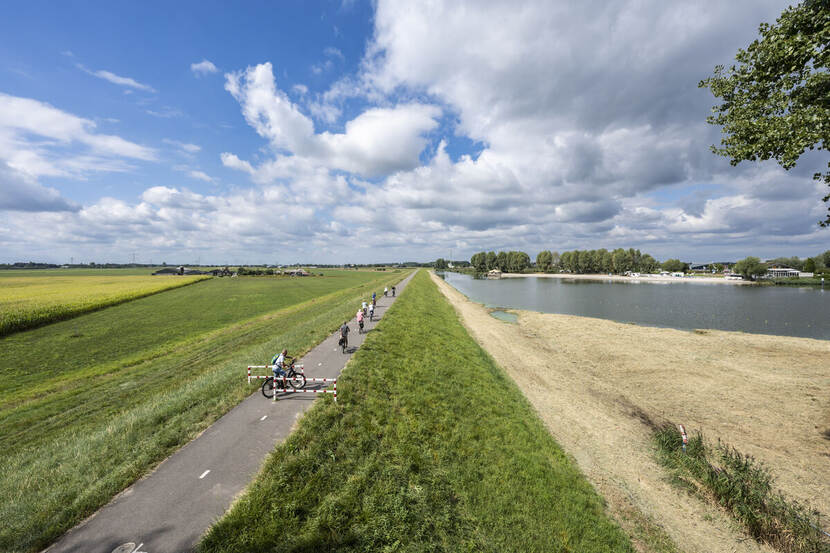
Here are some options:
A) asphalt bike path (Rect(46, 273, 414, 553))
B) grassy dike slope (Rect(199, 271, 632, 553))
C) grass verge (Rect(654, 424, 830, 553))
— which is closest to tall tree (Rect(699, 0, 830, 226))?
grass verge (Rect(654, 424, 830, 553))

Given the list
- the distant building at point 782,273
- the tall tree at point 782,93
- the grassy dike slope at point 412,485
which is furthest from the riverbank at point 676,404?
the distant building at point 782,273

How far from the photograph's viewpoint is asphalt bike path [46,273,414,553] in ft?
20.7

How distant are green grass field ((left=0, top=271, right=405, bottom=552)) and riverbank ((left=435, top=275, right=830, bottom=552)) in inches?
677

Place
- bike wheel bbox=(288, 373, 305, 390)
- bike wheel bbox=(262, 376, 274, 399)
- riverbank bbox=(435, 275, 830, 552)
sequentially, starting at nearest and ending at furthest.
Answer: riverbank bbox=(435, 275, 830, 552), bike wheel bbox=(262, 376, 274, 399), bike wheel bbox=(288, 373, 305, 390)

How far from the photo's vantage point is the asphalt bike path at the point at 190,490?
6.30m

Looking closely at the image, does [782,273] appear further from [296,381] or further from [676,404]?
[296,381]

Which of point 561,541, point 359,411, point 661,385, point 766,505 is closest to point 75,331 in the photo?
point 359,411

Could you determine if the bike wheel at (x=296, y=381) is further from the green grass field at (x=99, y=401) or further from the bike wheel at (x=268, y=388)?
the green grass field at (x=99, y=401)

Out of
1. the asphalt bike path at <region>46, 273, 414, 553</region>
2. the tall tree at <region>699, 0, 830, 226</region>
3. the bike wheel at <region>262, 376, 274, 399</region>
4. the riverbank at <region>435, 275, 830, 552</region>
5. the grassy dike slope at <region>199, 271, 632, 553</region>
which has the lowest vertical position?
the riverbank at <region>435, 275, 830, 552</region>

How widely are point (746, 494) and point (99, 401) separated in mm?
30644

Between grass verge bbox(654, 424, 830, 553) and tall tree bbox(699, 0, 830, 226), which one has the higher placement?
tall tree bbox(699, 0, 830, 226)

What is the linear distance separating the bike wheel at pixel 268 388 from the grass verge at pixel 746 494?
18.6m

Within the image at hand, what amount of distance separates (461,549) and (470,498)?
183 centimetres

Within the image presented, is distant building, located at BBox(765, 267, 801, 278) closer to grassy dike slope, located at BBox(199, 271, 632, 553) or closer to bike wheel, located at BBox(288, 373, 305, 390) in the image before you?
grassy dike slope, located at BBox(199, 271, 632, 553)
